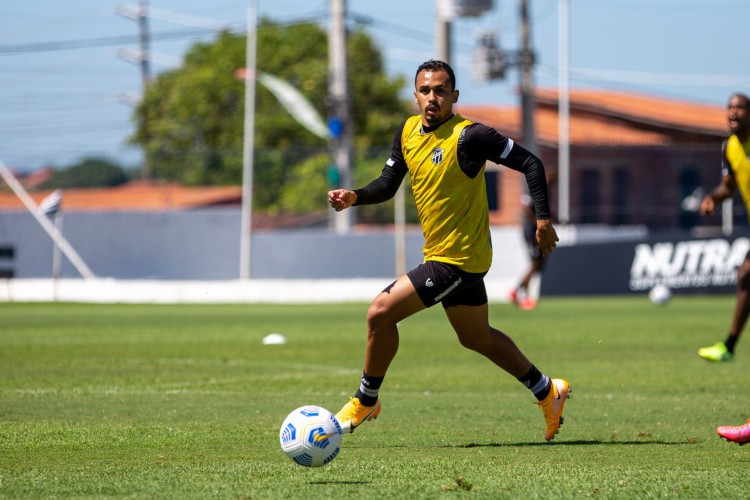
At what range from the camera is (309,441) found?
7.04 metres

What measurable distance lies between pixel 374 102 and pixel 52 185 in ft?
84.7

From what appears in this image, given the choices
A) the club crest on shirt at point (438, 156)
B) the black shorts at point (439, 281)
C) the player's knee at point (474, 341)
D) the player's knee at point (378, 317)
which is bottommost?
the player's knee at point (474, 341)

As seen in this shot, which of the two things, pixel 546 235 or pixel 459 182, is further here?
pixel 459 182

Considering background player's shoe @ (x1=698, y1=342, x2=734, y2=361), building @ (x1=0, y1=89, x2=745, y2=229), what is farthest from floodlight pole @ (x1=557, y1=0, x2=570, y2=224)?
background player's shoe @ (x1=698, y1=342, x2=734, y2=361)

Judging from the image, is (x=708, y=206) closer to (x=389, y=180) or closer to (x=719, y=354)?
(x=719, y=354)

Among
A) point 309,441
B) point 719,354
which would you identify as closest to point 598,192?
point 719,354

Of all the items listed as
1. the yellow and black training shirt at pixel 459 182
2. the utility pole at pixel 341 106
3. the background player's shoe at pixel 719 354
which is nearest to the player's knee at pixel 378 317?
the yellow and black training shirt at pixel 459 182

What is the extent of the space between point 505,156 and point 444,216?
20.6 inches

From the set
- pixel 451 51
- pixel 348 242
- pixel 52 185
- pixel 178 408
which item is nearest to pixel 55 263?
pixel 52 185

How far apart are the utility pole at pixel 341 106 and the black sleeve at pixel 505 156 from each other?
31846mm

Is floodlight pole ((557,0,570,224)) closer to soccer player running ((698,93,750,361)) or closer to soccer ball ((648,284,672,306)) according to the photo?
soccer ball ((648,284,672,306))

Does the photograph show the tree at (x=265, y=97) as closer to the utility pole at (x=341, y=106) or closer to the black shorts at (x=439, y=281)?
the utility pole at (x=341, y=106)

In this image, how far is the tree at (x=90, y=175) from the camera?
39.1 meters

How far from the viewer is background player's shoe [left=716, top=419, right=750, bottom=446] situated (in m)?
7.79
